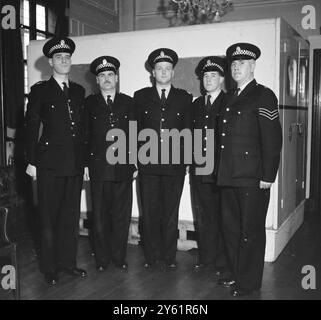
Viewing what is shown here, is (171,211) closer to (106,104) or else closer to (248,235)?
(248,235)

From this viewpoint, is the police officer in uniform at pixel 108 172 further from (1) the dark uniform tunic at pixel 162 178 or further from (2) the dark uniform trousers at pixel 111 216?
(1) the dark uniform tunic at pixel 162 178

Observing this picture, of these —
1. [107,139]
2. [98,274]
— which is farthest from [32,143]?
[98,274]

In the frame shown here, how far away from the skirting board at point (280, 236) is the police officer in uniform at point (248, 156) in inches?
31.6

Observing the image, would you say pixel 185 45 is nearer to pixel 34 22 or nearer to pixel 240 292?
pixel 240 292

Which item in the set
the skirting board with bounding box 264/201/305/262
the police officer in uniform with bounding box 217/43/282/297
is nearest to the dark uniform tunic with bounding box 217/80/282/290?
the police officer in uniform with bounding box 217/43/282/297

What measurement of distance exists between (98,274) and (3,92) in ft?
8.97

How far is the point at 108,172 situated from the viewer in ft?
11.7

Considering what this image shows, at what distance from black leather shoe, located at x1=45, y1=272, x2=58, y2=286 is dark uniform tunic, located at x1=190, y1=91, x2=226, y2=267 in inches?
48.2

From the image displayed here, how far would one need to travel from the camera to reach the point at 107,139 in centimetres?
358

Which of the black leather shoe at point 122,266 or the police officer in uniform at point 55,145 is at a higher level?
the police officer in uniform at point 55,145

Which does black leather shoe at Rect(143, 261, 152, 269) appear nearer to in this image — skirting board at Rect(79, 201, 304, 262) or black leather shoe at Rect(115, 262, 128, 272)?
black leather shoe at Rect(115, 262, 128, 272)

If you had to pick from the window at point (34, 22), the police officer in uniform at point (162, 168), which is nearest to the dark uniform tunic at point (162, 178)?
the police officer in uniform at point (162, 168)

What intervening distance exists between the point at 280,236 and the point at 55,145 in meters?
2.26

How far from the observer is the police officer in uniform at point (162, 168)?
363 cm
